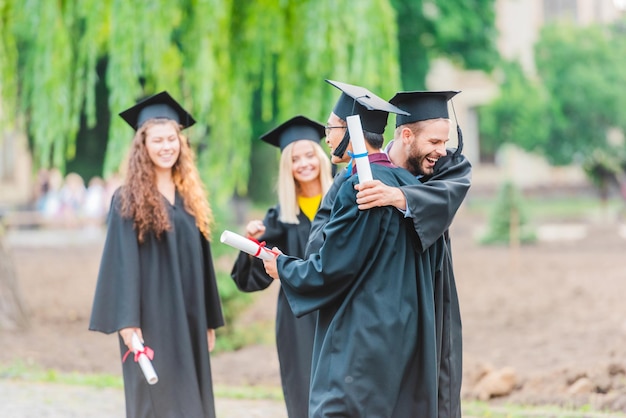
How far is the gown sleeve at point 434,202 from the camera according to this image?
3717 mm

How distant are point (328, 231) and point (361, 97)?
58 centimetres

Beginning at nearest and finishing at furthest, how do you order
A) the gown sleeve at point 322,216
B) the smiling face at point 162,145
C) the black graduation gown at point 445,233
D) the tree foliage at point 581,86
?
the black graduation gown at point 445,233
the gown sleeve at point 322,216
the smiling face at point 162,145
the tree foliage at point 581,86

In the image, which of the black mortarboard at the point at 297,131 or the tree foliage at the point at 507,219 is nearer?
the black mortarboard at the point at 297,131

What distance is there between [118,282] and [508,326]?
682cm

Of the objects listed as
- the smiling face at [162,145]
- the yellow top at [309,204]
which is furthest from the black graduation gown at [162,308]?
the yellow top at [309,204]

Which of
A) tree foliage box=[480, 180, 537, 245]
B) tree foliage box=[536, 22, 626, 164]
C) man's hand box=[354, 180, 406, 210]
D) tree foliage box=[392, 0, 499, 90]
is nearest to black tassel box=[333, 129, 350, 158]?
man's hand box=[354, 180, 406, 210]

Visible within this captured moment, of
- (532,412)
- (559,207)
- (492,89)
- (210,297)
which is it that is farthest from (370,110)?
(492,89)

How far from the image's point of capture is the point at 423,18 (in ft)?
57.0

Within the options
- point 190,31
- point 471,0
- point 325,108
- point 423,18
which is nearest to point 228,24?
point 190,31

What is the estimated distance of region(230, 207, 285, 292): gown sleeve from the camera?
534cm

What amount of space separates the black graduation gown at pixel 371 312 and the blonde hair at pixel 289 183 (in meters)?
1.57

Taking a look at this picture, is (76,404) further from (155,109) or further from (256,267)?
(155,109)

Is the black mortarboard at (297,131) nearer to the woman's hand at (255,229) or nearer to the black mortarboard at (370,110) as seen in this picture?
the woman's hand at (255,229)

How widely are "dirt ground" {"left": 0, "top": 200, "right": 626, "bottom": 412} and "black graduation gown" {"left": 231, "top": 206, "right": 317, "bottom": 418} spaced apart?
7.86 feet
